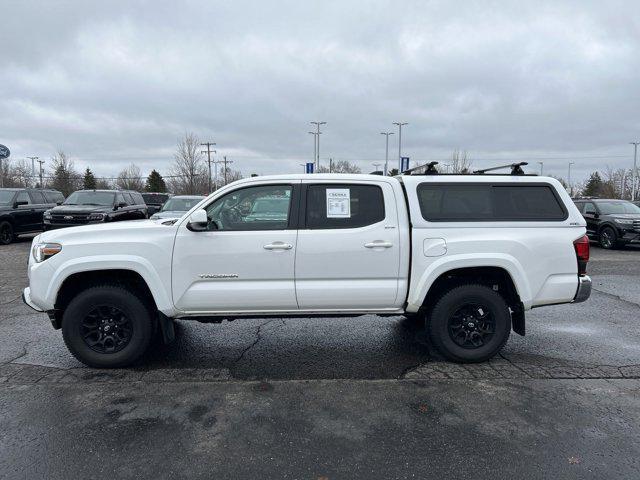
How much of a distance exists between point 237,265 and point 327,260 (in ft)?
2.82

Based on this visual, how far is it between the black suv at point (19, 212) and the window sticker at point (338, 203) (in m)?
14.0

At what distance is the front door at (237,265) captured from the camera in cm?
421

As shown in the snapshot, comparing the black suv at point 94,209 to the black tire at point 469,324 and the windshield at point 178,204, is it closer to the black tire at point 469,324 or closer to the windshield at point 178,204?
the windshield at point 178,204

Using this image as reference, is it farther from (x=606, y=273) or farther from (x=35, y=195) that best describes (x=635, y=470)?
(x=35, y=195)

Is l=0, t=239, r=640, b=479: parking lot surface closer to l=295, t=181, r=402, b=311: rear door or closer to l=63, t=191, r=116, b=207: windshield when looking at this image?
l=295, t=181, r=402, b=311: rear door

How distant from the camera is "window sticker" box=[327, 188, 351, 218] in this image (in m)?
4.37

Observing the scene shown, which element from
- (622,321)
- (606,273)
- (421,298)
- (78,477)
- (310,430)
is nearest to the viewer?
(78,477)

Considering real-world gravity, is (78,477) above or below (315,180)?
below

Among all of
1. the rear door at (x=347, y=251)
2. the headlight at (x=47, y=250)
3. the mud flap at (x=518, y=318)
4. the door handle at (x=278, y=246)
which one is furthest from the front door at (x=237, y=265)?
the mud flap at (x=518, y=318)

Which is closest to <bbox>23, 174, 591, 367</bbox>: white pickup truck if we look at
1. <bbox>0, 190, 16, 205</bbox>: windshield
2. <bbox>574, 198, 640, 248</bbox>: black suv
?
<bbox>574, 198, 640, 248</bbox>: black suv

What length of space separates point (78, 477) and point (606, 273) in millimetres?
10678

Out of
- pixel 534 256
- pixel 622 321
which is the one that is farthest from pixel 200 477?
pixel 622 321

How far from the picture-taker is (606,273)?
390 inches

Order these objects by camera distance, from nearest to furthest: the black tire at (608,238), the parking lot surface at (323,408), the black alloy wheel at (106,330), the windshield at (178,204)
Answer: the parking lot surface at (323,408) → the black alloy wheel at (106,330) → the black tire at (608,238) → the windshield at (178,204)
